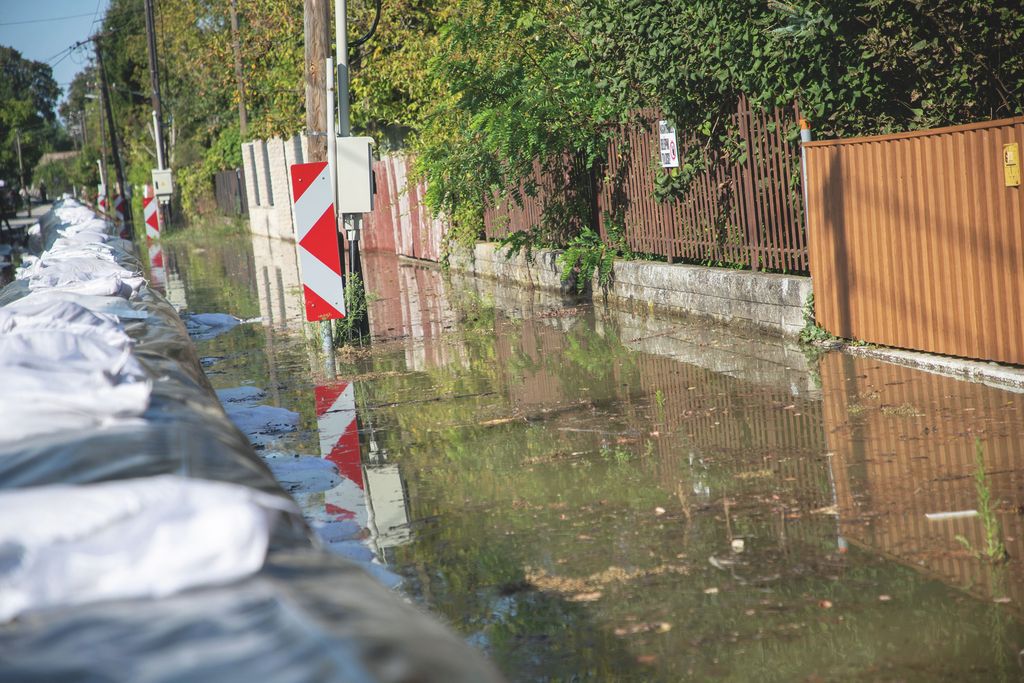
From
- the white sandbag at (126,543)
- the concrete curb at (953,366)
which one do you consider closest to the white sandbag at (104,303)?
the white sandbag at (126,543)

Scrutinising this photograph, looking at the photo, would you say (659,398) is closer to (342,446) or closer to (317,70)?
(342,446)

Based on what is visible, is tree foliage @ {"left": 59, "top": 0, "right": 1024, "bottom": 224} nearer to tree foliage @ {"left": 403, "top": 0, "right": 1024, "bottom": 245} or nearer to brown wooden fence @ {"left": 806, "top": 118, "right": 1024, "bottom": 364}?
tree foliage @ {"left": 403, "top": 0, "right": 1024, "bottom": 245}

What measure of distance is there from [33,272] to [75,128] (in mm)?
147139

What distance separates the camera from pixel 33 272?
344 inches

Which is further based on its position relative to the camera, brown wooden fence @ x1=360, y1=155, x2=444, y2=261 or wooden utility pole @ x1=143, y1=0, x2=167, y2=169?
wooden utility pole @ x1=143, y1=0, x2=167, y2=169

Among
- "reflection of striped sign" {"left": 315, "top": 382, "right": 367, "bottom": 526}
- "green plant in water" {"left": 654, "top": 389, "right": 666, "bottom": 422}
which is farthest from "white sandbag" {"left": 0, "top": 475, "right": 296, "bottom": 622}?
"green plant in water" {"left": 654, "top": 389, "right": 666, "bottom": 422}

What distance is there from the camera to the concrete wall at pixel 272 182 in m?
36.2

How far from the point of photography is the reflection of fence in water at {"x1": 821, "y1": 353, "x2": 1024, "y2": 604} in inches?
185

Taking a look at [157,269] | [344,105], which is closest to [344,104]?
[344,105]

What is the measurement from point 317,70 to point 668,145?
152 inches

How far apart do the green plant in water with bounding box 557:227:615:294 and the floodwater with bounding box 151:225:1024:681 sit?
317cm

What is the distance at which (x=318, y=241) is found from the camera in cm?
1099

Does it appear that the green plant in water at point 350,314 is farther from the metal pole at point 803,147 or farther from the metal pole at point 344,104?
the metal pole at point 803,147


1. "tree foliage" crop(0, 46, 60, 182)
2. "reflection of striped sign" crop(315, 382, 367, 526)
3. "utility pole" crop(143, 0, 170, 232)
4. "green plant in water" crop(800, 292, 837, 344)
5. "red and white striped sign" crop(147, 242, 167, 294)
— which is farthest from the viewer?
"tree foliage" crop(0, 46, 60, 182)
